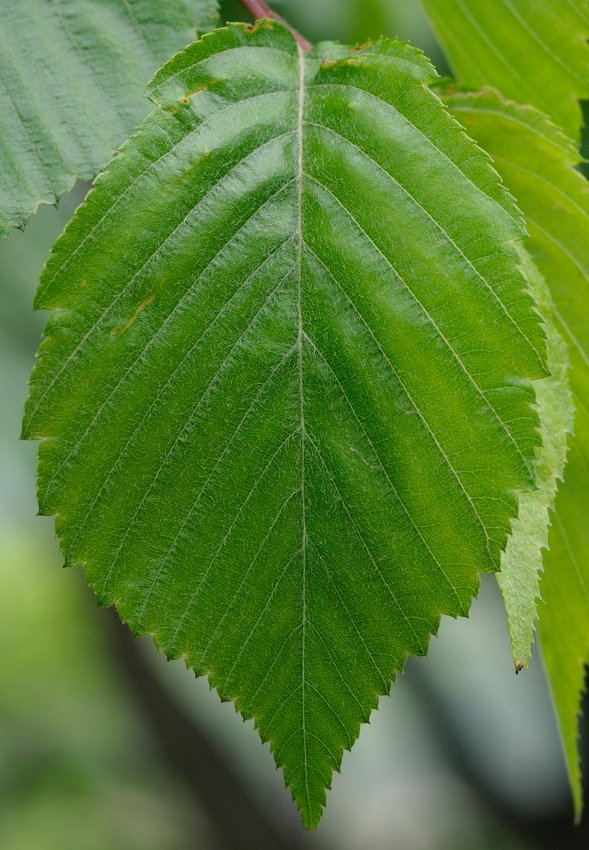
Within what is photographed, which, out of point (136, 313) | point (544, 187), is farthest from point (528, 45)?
point (136, 313)

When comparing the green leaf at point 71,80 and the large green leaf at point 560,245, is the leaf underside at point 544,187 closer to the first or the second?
the large green leaf at point 560,245

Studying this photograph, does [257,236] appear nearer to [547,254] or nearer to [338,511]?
[338,511]

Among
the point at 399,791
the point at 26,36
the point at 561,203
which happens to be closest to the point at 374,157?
the point at 561,203

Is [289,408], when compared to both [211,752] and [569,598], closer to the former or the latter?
[569,598]

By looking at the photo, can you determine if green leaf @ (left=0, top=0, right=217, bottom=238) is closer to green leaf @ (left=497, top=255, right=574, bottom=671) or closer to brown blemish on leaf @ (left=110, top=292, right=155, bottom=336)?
brown blemish on leaf @ (left=110, top=292, right=155, bottom=336)

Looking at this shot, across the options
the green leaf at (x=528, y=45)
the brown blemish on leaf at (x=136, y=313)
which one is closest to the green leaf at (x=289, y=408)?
the brown blemish on leaf at (x=136, y=313)

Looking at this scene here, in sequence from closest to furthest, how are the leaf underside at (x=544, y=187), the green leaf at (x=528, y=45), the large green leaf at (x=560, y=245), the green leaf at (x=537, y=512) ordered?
1. the green leaf at (x=537, y=512)
2. the leaf underside at (x=544, y=187)
3. the large green leaf at (x=560, y=245)
4. the green leaf at (x=528, y=45)
